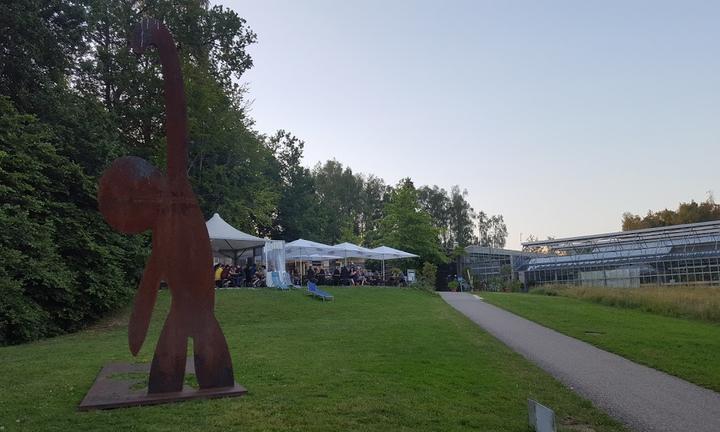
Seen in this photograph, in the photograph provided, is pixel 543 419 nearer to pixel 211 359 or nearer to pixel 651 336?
pixel 211 359

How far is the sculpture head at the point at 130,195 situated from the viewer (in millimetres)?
6621

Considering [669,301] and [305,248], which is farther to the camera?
[305,248]

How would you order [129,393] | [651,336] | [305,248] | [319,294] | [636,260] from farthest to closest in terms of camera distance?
[636,260], [305,248], [319,294], [651,336], [129,393]

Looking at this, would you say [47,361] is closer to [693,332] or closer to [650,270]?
[693,332]

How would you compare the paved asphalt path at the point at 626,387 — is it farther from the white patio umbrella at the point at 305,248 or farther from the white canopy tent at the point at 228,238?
the white patio umbrella at the point at 305,248

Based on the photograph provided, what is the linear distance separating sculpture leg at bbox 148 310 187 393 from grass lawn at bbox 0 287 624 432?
467mm

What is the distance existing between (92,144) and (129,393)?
1394 centimetres

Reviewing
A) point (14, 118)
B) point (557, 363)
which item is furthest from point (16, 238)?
point (557, 363)

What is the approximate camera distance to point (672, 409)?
634 cm

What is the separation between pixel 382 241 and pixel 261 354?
3724 centimetres

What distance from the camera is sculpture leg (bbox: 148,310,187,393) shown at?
6492 mm

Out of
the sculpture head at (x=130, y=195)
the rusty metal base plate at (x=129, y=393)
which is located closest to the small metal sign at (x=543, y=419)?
the rusty metal base plate at (x=129, y=393)

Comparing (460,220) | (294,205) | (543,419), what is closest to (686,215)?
(460,220)

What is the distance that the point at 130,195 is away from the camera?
22.1 feet
